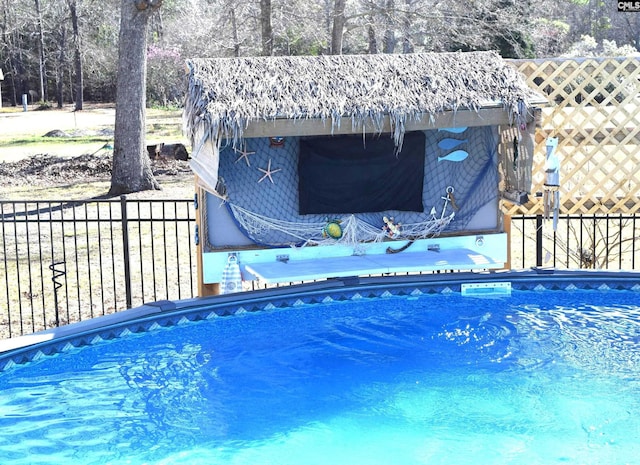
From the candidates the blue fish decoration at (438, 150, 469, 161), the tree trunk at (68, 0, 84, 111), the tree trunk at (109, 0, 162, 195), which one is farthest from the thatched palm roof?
the tree trunk at (68, 0, 84, 111)

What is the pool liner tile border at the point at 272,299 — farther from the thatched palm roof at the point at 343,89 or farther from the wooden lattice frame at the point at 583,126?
the thatched palm roof at the point at 343,89

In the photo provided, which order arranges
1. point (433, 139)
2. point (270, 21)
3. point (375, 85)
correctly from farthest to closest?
1. point (270, 21)
2. point (433, 139)
3. point (375, 85)

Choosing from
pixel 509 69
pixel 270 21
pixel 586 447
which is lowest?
pixel 586 447

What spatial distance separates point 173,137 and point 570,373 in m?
18.6

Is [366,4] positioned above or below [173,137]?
above

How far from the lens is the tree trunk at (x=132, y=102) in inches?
A: 554

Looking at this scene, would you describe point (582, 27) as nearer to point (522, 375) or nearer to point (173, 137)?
point (173, 137)

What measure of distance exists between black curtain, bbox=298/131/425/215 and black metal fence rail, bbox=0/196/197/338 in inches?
45.1

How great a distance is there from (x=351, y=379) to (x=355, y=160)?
2449 mm

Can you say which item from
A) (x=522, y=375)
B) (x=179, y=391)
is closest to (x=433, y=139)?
(x=522, y=375)

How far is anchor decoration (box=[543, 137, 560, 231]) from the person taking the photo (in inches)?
305

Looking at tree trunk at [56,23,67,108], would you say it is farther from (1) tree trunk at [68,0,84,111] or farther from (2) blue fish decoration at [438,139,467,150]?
(2) blue fish decoration at [438,139,467,150]

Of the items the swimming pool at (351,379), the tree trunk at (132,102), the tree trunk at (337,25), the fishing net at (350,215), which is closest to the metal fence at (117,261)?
the fishing net at (350,215)

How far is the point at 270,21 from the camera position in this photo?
17453mm
